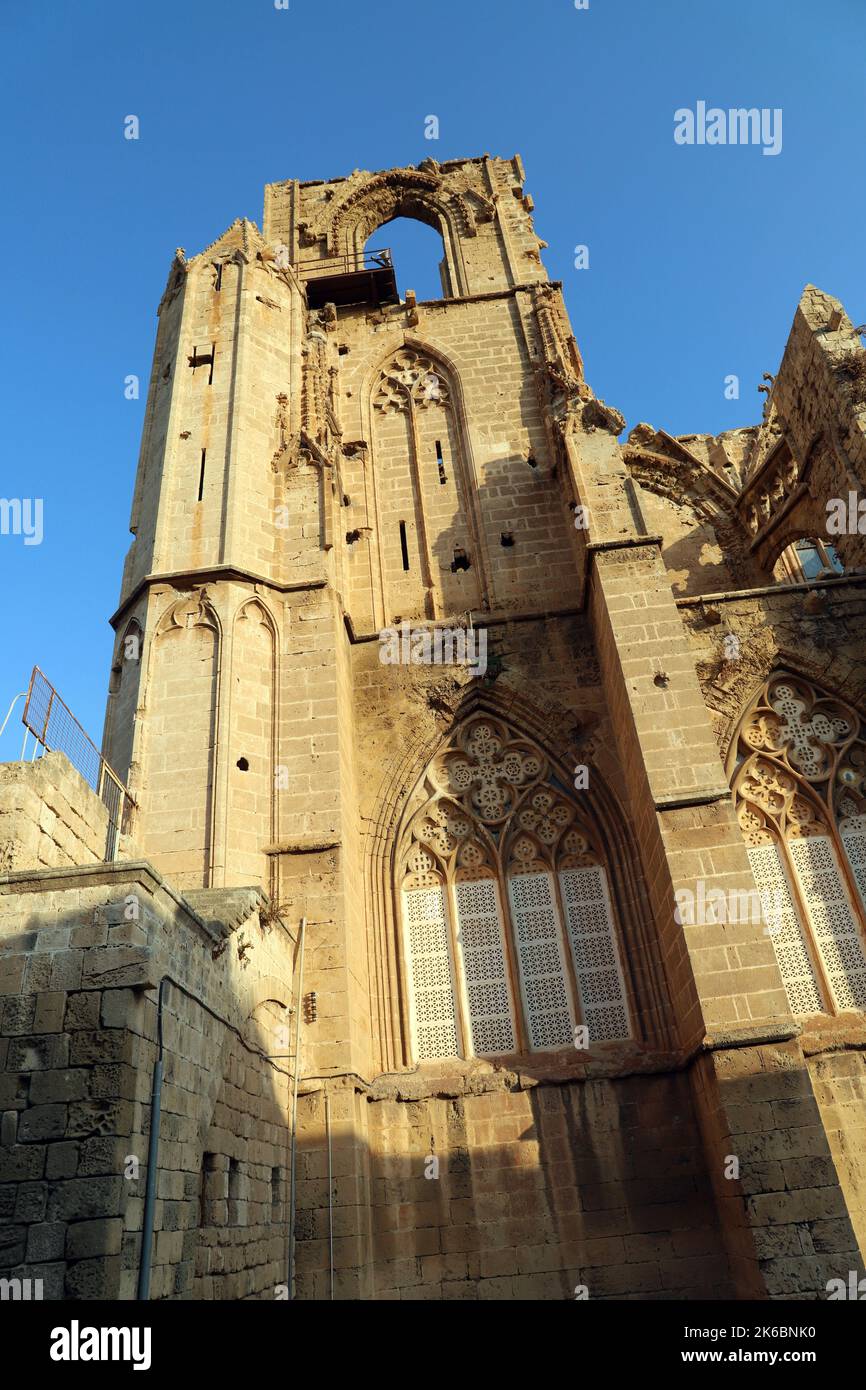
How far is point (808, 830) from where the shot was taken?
34.6ft

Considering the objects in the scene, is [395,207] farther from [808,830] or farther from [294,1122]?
[294,1122]

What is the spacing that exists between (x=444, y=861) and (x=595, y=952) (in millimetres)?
2088

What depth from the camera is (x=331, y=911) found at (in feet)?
29.8

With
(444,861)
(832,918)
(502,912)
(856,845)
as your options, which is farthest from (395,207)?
(832,918)

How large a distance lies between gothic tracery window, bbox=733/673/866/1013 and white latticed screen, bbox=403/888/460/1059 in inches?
145

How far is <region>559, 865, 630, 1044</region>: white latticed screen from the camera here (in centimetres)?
981

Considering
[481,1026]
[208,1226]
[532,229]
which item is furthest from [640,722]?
[532,229]

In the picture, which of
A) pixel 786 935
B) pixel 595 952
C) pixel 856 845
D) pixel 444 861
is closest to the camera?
pixel 786 935

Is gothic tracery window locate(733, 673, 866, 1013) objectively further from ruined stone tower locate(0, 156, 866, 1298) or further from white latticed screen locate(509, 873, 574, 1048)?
white latticed screen locate(509, 873, 574, 1048)

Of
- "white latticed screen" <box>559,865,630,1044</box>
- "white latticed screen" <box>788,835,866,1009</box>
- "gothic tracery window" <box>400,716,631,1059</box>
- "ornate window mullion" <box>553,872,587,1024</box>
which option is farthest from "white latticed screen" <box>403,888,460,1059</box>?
"white latticed screen" <box>788,835,866,1009</box>

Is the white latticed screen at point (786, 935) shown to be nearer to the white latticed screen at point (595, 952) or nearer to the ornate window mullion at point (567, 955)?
the white latticed screen at point (595, 952)

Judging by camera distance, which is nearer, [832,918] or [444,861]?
[832,918]

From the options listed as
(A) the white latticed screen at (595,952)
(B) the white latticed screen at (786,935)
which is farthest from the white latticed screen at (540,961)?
(B) the white latticed screen at (786,935)
